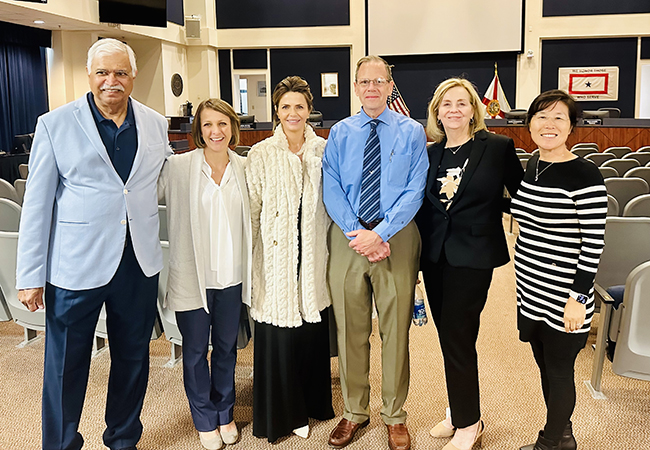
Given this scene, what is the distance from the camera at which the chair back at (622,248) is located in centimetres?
319

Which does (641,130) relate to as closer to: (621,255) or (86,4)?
(621,255)

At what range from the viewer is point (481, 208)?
2297mm

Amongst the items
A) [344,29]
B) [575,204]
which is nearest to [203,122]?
[575,204]

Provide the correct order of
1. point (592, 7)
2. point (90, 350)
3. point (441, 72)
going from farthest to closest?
point (441, 72)
point (592, 7)
point (90, 350)

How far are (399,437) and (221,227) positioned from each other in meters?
1.29

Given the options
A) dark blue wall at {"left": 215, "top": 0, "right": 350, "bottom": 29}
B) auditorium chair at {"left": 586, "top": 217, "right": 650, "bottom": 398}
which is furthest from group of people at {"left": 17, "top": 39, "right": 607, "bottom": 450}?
dark blue wall at {"left": 215, "top": 0, "right": 350, "bottom": 29}

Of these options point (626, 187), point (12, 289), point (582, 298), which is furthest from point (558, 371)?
point (12, 289)

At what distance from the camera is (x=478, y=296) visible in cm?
237

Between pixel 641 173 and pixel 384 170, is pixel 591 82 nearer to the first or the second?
pixel 641 173

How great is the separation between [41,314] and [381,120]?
218 cm

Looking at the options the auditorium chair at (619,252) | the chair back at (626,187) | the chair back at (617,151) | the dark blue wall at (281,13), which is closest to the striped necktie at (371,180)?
the auditorium chair at (619,252)

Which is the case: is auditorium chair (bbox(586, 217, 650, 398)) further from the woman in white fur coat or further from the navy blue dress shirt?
the navy blue dress shirt

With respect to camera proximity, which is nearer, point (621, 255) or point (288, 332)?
point (288, 332)

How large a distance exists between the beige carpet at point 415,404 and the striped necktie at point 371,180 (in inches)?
44.0
